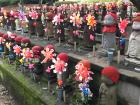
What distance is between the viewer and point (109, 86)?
5500 millimetres

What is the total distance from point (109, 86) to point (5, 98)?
5.00 m

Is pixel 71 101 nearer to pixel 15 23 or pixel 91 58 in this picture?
pixel 91 58

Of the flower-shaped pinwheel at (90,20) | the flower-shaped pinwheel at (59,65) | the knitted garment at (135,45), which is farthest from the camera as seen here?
the flower-shaped pinwheel at (90,20)

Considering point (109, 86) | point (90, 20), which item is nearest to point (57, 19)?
point (90, 20)

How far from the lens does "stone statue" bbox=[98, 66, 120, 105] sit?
5367mm

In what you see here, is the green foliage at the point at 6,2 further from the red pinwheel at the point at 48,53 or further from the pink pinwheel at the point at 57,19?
the red pinwheel at the point at 48,53

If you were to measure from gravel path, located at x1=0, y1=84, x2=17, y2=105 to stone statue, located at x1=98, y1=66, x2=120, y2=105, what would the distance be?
4.19 m

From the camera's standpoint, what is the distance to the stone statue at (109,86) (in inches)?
211

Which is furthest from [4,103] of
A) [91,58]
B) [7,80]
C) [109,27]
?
[109,27]

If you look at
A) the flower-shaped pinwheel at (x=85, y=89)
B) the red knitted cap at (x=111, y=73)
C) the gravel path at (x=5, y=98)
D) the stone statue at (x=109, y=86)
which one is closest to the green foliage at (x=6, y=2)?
the gravel path at (x=5, y=98)

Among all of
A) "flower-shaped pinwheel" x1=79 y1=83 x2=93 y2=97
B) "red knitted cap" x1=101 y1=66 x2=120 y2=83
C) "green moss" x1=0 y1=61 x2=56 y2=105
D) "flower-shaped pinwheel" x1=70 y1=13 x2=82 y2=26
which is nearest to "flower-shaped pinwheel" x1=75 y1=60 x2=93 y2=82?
"flower-shaped pinwheel" x1=79 y1=83 x2=93 y2=97

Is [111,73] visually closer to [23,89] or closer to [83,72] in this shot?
[83,72]

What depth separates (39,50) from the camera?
836 cm

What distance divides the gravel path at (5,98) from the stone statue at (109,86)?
4.19m
